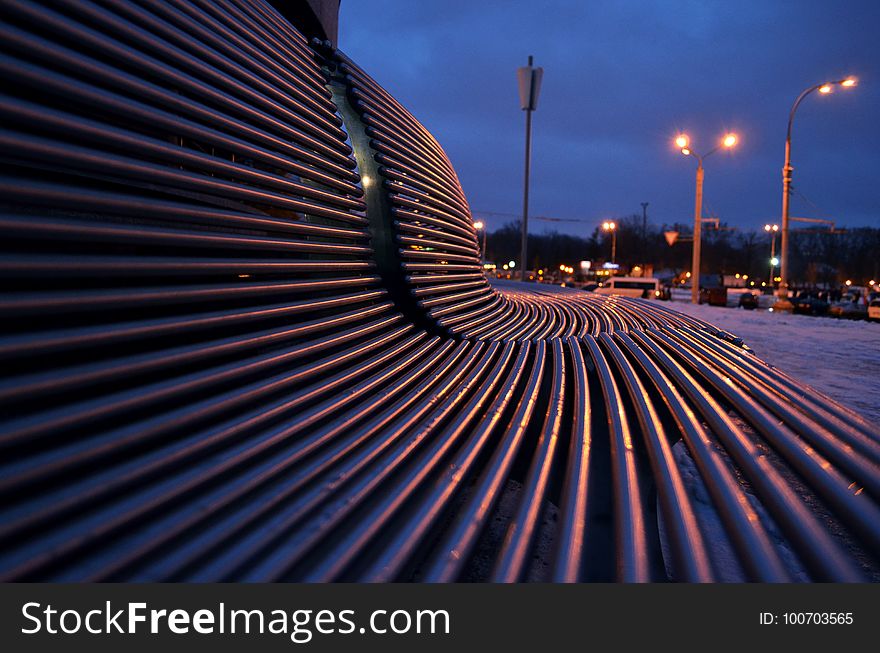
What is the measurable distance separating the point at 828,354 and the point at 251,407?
6.34m

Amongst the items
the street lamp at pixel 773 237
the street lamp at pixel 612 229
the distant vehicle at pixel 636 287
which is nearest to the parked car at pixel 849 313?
the distant vehicle at pixel 636 287

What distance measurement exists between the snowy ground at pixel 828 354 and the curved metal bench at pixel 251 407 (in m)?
2.22

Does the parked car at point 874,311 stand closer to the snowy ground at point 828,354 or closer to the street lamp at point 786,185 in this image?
the street lamp at point 786,185

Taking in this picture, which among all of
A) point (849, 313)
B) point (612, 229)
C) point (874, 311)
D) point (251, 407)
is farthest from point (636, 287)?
point (251, 407)

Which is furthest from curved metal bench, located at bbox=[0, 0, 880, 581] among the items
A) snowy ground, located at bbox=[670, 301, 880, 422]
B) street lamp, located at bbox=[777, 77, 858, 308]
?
street lamp, located at bbox=[777, 77, 858, 308]

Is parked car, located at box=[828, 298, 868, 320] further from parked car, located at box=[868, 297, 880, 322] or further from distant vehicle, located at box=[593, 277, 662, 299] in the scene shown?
distant vehicle, located at box=[593, 277, 662, 299]

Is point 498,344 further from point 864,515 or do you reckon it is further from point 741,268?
point 741,268

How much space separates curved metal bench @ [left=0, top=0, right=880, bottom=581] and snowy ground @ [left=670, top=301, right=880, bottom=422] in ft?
7.29

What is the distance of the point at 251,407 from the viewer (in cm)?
151

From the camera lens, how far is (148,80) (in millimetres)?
1459

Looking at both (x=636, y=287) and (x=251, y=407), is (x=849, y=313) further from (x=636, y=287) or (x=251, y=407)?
(x=251, y=407)

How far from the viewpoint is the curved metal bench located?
101 cm

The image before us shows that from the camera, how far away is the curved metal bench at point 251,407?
101cm

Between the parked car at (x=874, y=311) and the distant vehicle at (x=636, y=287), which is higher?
the distant vehicle at (x=636, y=287)
